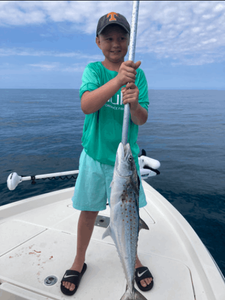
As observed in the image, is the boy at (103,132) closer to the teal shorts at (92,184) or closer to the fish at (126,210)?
the teal shorts at (92,184)

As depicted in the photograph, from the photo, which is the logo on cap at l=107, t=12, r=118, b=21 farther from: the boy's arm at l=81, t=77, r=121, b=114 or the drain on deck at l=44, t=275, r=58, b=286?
the drain on deck at l=44, t=275, r=58, b=286

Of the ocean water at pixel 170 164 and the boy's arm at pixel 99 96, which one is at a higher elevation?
the boy's arm at pixel 99 96

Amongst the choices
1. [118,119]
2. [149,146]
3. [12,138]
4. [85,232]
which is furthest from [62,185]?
[12,138]

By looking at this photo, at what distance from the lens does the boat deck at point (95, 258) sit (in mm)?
2064

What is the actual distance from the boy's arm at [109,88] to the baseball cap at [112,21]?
0.53 meters

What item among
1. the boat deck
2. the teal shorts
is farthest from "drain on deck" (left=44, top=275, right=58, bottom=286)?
the teal shorts

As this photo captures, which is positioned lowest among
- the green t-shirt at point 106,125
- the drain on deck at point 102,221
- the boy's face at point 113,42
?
the drain on deck at point 102,221

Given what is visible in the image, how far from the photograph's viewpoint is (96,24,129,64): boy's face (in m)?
1.75

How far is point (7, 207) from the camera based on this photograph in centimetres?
335

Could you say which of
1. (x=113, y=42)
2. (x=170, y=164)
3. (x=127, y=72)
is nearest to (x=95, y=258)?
(x=127, y=72)

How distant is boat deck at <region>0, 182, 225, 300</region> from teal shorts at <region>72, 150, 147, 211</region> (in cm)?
89

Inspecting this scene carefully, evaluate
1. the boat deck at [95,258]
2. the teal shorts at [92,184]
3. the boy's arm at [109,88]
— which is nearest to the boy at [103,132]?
the teal shorts at [92,184]

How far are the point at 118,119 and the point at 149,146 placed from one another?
432 inches

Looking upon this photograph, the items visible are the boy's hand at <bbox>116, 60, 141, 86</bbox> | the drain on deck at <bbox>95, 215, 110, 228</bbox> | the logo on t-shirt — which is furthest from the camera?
the drain on deck at <bbox>95, 215, 110, 228</bbox>
